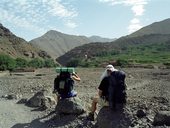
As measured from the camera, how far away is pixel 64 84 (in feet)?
61.7

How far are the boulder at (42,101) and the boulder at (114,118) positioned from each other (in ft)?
22.1

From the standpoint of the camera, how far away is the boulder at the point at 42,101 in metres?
22.0

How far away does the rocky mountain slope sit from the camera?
5945 inches

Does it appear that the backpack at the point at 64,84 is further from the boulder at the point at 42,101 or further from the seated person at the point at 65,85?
the boulder at the point at 42,101

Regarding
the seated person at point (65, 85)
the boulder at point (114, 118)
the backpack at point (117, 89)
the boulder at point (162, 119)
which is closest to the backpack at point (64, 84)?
the seated person at point (65, 85)

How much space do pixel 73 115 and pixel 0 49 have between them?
129 metres

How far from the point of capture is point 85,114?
1812cm

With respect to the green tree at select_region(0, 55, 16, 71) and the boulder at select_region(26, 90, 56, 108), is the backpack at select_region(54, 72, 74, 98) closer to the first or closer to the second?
the boulder at select_region(26, 90, 56, 108)

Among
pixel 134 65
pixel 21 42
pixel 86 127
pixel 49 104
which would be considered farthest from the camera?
pixel 21 42

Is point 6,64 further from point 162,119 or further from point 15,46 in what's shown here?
point 162,119

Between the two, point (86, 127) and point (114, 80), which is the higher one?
point (114, 80)

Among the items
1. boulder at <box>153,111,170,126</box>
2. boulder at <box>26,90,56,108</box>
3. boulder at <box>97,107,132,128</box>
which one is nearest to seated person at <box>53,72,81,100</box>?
boulder at <box>26,90,56,108</box>

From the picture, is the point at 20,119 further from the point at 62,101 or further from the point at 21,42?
the point at 21,42

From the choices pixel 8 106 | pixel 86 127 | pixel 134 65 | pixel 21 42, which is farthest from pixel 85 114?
pixel 21 42
